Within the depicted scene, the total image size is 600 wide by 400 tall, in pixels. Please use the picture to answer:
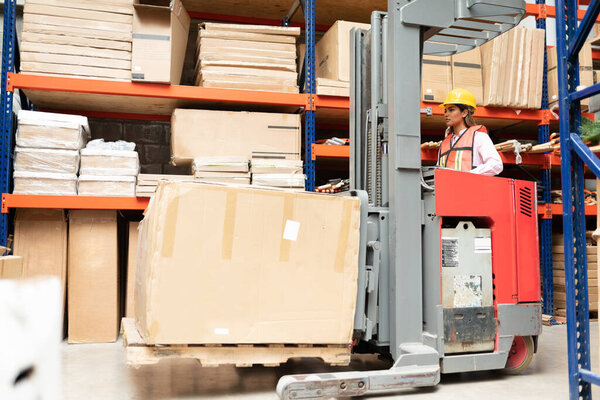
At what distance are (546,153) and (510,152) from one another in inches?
20.3

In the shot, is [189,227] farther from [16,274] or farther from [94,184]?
[94,184]

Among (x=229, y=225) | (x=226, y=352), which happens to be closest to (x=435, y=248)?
(x=229, y=225)

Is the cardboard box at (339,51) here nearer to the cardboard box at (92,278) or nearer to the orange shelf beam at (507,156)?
the orange shelf beam at (507,156)

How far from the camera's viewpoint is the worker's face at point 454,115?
455 cm

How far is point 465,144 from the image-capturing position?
4.36 meters

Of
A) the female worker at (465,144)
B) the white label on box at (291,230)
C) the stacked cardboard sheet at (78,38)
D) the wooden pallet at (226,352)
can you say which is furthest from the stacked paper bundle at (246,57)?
the wooden pallet at (226,352)

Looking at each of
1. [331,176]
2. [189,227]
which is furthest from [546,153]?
[189,227]

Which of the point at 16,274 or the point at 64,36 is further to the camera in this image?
the point at 64,36

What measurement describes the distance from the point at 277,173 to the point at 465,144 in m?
1.84

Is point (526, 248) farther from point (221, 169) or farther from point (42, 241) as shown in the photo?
point (42, 241)

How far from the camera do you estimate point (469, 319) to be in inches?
142

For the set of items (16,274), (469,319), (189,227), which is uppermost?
(189,227)

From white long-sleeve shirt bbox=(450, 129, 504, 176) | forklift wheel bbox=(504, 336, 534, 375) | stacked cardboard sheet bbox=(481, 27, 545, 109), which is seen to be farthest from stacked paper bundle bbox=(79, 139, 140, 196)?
stacked cardboard sheet bbox=(481, 27, 545, 109)

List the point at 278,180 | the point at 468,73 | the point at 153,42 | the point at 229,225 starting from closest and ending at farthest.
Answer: the point at 229,225 → the point at 153,42 → the point at 278,180 → the point at 468,73
